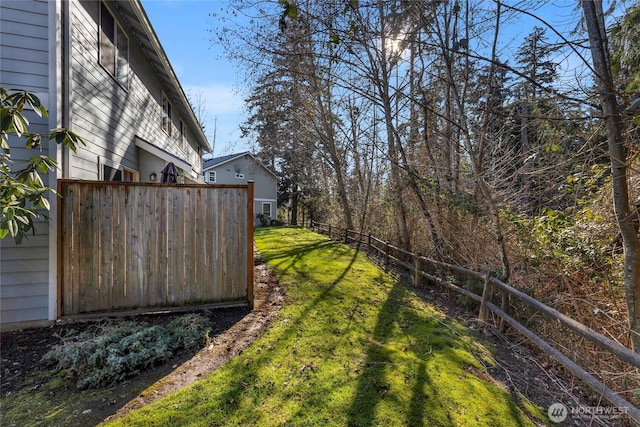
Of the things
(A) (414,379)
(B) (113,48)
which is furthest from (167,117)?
(A) (414,379)

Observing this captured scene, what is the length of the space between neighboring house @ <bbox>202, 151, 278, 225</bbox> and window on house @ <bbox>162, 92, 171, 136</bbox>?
587 inches

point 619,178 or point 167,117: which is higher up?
point 167,117

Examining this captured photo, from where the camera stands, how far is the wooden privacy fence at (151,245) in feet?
12.7

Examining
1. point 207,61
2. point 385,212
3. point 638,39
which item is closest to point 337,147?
point 385,212

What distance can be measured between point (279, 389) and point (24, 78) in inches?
196

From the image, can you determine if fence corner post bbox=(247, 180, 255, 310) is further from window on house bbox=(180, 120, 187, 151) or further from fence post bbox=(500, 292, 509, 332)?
window on house bbox=(180, 120, 187, 151)

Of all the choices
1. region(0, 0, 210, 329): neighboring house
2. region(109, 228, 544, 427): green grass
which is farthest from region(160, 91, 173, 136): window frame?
region(109, 228, 544, 427): green grass

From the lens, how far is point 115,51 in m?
5.65

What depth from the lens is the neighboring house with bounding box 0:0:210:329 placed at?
3680 mm

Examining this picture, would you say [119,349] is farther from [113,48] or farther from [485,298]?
[113,48]

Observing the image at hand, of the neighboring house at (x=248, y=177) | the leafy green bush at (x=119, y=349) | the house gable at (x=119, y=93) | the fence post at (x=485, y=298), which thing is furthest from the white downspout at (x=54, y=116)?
the neighboring house at (x=248, y=177)

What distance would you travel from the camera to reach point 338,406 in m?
2.55

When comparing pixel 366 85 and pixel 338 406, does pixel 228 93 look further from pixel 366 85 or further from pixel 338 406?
pixel 338 406

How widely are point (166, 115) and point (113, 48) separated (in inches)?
152
